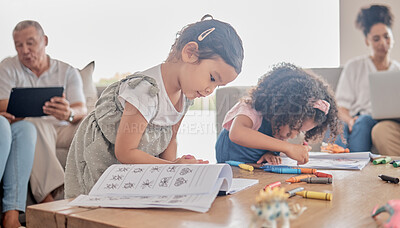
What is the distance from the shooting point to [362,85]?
2.72m

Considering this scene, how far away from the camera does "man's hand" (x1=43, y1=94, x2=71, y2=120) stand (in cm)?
194

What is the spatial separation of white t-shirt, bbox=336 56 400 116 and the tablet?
1.67 m

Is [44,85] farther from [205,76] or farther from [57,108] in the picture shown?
[205,76]

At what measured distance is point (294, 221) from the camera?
57cm

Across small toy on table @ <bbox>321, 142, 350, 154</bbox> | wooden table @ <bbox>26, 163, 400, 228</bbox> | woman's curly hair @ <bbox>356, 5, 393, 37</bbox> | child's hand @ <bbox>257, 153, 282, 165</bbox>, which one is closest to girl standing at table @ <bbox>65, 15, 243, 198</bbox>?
child's hand @ <bbox>257, 153, 282, 165</bbox>

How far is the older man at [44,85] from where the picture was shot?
1.90 meters

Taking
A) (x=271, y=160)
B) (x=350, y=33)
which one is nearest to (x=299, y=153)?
(x=271, y=160)

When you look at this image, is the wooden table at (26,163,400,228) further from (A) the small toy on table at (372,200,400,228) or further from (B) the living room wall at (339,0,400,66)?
(B) the living room wall at (339,0,400,66)

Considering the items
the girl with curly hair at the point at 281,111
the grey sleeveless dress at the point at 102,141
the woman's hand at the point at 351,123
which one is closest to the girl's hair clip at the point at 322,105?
the girl with curly hair at the point at 281,111

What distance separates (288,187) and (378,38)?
2368 millimetres

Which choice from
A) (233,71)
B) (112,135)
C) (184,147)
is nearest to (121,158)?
(112,135)

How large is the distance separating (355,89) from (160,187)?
2.28m

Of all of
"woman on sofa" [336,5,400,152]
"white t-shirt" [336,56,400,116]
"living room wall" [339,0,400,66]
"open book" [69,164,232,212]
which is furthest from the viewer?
"living room wall" [339,0,400,66]

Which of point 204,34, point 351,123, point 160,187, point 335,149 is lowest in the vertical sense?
point 351,123
